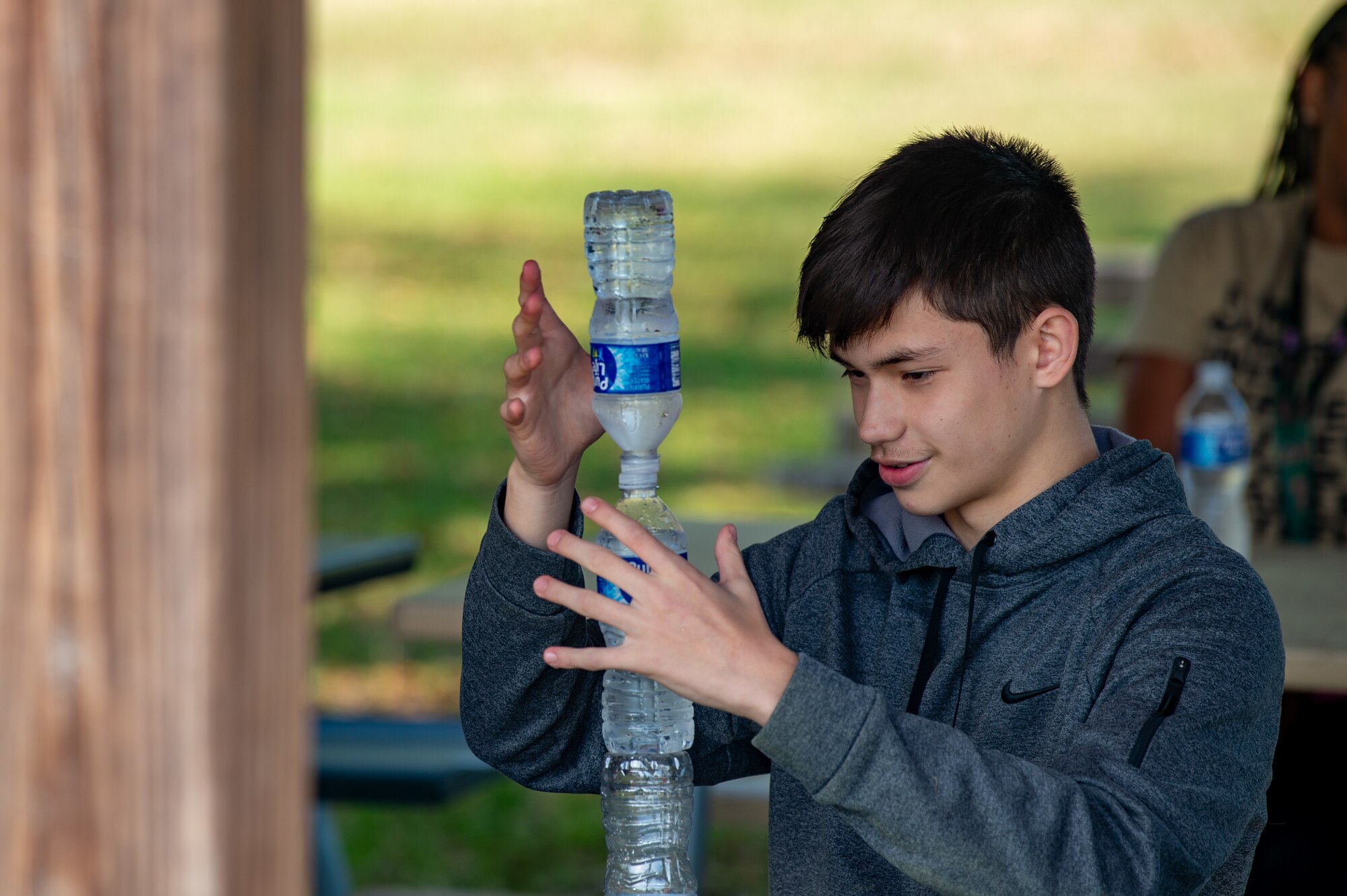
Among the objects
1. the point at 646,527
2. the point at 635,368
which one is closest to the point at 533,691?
the point at 646,527

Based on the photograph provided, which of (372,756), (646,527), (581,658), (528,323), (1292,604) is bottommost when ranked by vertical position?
(372,756)

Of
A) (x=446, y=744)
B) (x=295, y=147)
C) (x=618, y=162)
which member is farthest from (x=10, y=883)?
(x=618, y=162)

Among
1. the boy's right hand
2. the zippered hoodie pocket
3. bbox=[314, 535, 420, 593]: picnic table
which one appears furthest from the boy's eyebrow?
bbox=[314, 535, 420, 593]: picnic table

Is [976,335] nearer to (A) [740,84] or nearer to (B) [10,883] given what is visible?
(B) [10,883]

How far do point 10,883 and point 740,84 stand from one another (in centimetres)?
1533

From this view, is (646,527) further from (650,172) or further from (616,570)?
(650,172)

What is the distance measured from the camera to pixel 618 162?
13.4m

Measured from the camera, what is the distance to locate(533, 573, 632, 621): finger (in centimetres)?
140

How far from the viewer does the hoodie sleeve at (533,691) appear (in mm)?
1847

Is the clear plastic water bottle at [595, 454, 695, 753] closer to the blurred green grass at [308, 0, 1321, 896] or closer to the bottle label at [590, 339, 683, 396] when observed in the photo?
the bottle label at [590, 339, 683, 396]

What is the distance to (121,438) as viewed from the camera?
75cm

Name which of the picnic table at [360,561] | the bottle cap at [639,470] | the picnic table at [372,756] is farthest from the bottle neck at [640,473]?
the picnic table at [360,561]

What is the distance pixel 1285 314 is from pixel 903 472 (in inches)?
77.4

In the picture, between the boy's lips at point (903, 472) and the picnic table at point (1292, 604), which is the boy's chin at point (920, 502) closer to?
the boy's lips at point (903, 472)
